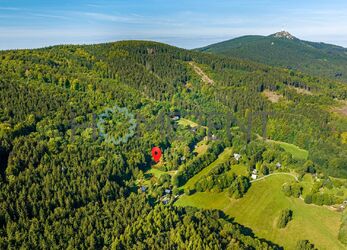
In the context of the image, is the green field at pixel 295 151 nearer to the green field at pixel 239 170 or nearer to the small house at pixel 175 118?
the green field at pixel 239 170

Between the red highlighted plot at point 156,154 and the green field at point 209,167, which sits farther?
the red highlighted plot at point 156,154

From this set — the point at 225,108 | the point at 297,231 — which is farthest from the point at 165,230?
the point at 225,108

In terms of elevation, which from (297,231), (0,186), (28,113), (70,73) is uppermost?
(70,73)

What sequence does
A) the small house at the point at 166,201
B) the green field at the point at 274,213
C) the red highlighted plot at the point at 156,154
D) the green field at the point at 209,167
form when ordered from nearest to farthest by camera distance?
the green field at the point at 274,213
the small house at the point at 166,201
the green field at the point at 209,167
the red highlighted plot at the point at 156,154

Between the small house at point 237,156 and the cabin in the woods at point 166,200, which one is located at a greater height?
the small house at point 237,156

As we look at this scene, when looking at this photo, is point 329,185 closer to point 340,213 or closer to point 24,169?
point 340,213

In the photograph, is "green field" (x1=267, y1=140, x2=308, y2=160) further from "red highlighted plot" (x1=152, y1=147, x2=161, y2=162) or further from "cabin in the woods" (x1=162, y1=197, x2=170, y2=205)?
"cabin in the woods" (x1=162, y1=197, x2=170, y2=205)

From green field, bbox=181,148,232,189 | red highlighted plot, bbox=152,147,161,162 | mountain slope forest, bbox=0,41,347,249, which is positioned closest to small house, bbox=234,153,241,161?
green field, bbox=181,148,232,189

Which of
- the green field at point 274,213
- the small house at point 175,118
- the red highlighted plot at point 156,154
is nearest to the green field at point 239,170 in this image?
the green field at point 274,213
